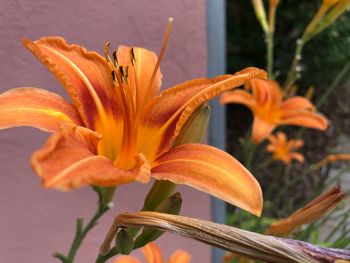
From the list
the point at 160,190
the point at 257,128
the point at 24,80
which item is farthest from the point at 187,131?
the point at 257,128

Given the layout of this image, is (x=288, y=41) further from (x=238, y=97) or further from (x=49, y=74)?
(x=49, y=74)

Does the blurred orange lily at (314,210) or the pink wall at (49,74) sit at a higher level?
the pink wall at (49,74)

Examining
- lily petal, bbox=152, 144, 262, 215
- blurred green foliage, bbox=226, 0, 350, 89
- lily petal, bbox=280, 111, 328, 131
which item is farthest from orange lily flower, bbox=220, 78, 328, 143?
blurred green foliage, bbox=226, 0, 350, 89

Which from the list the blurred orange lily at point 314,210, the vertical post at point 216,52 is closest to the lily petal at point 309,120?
the vertical post at point 216,52

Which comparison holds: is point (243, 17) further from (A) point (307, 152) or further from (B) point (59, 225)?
(B) point (59, 225)

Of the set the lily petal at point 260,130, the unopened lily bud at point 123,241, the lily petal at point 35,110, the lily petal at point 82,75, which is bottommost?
the unopened lily bud at point 123,241

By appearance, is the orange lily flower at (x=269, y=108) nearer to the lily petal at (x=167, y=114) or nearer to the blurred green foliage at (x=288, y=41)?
the lily petal at (x=167, y=114)
